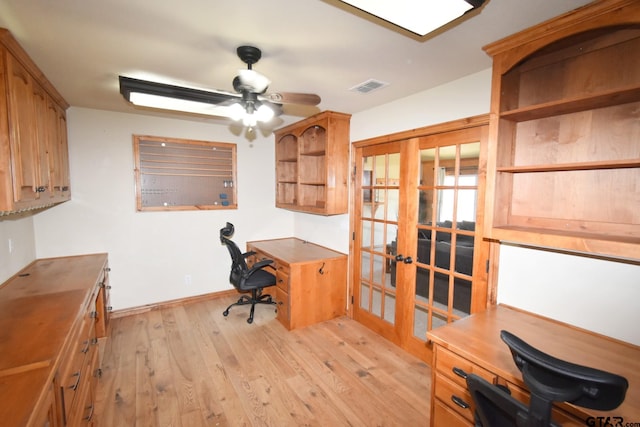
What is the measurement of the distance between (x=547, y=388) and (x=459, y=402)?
0.70 metres

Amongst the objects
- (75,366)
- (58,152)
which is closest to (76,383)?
(75,366)

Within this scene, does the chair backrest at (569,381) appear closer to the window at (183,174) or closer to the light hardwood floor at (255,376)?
the light hardwood floor at (255,376)

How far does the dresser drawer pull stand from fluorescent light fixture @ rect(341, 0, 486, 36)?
1.80 m

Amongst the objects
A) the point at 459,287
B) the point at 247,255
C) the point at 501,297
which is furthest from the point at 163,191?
the point at 501,297

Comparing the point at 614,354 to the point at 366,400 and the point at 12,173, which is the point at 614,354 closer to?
the point at 366,400

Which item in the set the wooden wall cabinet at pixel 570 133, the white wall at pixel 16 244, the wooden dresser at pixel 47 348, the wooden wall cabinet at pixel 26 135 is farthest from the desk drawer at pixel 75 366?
the wooden wall cabinet at pixel 570 133

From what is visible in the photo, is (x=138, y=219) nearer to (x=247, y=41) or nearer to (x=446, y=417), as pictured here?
(x=247, y=41)

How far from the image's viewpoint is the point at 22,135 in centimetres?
183

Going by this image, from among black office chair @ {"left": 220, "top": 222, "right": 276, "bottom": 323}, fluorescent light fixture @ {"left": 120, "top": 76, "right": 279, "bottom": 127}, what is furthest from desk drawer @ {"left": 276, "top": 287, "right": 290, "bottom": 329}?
fluorescent light fixture @ {"left": 120, "top": 76, "right": 279, "bottom": 127}

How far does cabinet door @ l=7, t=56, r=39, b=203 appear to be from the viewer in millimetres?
1683

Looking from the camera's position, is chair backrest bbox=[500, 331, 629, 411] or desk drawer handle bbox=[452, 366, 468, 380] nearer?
chair backrest bbox=[500, 331, 629, 411]

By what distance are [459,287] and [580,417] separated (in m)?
1.32

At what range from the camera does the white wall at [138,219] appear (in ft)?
10.8

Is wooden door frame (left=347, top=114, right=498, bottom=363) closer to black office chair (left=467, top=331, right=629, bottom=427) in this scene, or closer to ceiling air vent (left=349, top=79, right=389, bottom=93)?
ceiling air vent (left=349, top=79, right=389, bottom=93)
